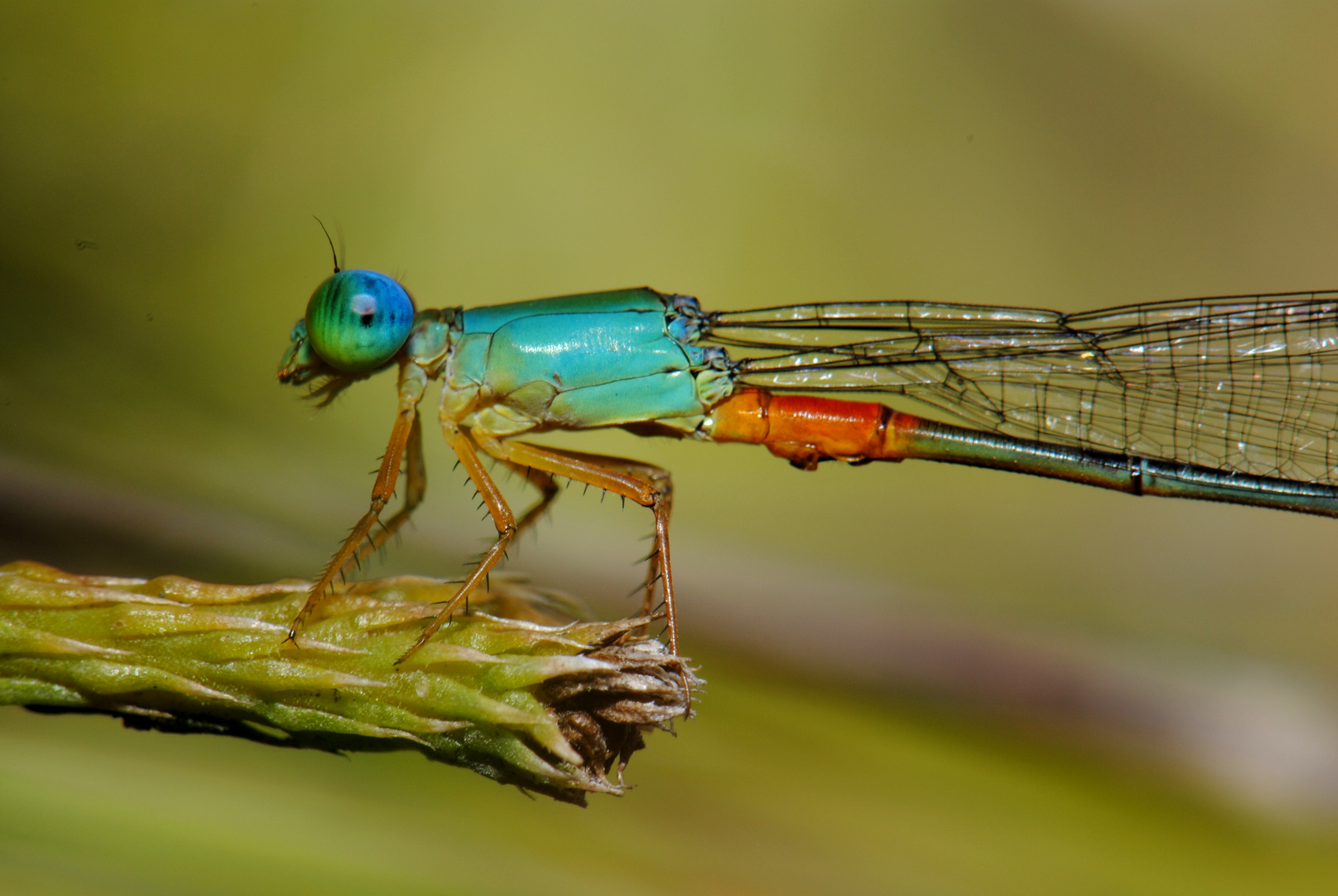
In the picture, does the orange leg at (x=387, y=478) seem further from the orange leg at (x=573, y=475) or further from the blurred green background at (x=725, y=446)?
the blurred green background at (x=725, y=446)

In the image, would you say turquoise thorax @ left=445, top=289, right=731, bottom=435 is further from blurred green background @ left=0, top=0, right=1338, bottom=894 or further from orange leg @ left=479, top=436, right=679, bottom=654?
blurred green background @ left=0, top=0, right=1338, bottom=894

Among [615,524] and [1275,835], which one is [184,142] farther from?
[1275,835]

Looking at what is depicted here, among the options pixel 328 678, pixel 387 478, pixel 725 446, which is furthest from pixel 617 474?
pixel 725 446

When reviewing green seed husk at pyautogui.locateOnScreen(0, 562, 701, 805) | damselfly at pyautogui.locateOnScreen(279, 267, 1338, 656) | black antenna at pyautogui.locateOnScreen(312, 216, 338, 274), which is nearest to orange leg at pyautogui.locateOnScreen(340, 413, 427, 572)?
damselfly at pyautogui.locateOnScreen(279, 267, 1338, 656)

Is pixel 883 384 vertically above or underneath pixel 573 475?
above

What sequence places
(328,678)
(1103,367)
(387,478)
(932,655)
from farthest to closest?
(932,655) → (1103,367) → (387,478) → (328,678)

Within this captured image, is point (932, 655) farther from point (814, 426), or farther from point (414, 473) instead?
point (414, 473)
